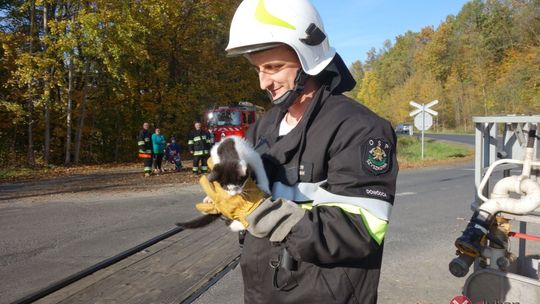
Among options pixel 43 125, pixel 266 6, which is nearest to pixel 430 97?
pixel 43 125

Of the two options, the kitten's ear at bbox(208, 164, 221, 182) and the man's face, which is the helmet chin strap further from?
the kitten's ear at bbox(208, 164, 221, 182)

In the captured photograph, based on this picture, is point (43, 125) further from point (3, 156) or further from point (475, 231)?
point (475, 231)

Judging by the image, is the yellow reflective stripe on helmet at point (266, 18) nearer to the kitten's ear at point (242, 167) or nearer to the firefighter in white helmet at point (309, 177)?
the firefighter in white helmet at point (309, 177)

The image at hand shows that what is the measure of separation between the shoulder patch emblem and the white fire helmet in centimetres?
42

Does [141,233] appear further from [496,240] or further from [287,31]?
[287,31]

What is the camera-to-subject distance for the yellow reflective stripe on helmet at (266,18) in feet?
5.61

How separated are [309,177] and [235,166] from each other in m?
0.30

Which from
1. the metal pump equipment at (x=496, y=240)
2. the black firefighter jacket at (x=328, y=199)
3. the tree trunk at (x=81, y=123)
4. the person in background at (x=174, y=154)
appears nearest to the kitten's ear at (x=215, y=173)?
the black firefighter jacket at (x=328, y=199)

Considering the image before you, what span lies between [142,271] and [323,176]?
332 cm

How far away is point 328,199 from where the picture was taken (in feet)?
4.82

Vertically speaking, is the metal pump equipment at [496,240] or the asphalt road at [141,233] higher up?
the metal pump equipment at [496,240]

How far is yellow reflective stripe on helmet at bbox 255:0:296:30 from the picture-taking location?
1709 millimetres

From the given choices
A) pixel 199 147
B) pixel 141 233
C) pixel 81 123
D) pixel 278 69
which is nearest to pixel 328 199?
pixel 278 69

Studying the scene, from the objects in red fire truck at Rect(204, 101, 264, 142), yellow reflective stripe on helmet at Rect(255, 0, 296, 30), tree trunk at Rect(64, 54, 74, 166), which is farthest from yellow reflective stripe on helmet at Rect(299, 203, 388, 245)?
red fire truck at Rect(204, 101, 264, 142)
